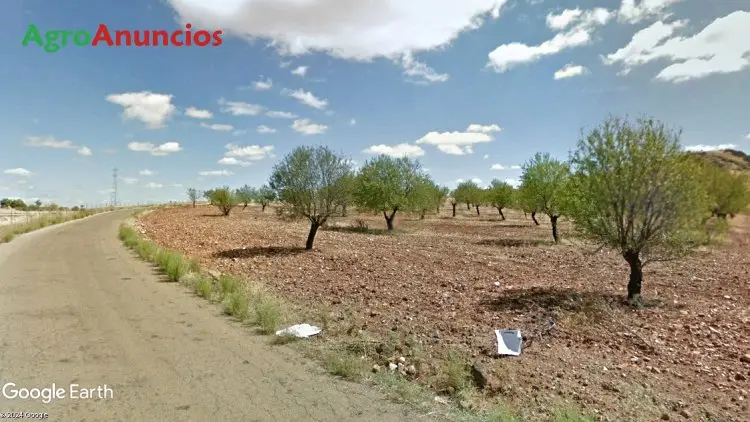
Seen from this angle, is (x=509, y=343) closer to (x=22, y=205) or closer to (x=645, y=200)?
(x=645, y=200)

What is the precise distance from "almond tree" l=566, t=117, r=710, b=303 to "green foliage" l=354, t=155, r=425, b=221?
81.5 ft

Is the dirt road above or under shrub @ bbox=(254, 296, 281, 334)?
under

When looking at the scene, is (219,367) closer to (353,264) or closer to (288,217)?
(353,264)

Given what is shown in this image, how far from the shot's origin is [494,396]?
524cm

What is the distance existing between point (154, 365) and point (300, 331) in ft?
7.89

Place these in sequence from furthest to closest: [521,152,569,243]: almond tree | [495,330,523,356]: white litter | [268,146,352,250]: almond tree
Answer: [521,152,569,243]: almond tree
[268,146,352,250]: almond tree
[495,330,523,356]: white litter

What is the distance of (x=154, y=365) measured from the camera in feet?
20.5

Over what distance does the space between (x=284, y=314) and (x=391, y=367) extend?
358cm

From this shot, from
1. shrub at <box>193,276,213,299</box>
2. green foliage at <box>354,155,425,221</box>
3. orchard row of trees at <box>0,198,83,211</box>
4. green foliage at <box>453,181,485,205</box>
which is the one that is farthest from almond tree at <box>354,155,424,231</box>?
orchard row of trees at <box>0,198,83,211</box>

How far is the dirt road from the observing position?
16.3ft

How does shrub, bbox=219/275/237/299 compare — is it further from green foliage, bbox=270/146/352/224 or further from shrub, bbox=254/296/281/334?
green foliage, bbox=270/146/352/224

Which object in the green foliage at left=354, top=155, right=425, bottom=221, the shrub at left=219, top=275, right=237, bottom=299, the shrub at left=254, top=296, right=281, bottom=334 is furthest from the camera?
the green foliage at left=354, top=155, right=425, bottom=221

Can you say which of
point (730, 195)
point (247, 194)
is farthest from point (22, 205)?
point (730, 195)

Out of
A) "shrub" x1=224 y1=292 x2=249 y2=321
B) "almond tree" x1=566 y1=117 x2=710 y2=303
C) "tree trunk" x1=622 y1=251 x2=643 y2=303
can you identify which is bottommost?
"shrub" x1=224 y1=292 x2=249 y2=321
